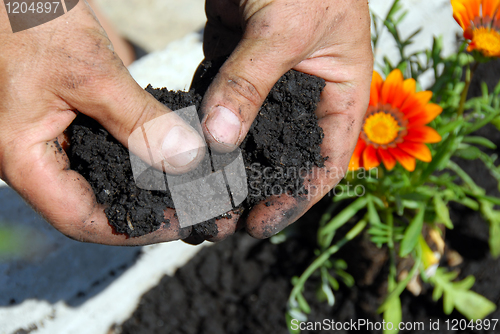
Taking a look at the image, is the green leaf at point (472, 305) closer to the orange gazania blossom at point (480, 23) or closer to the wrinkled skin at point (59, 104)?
the orange gazania blossom at point (480, 23)

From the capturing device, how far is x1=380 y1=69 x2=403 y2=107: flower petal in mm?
1296

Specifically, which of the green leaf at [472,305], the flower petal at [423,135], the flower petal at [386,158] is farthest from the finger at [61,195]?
the green leaf at [472,305]

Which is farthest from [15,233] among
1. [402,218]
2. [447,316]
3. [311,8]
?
[447,316]

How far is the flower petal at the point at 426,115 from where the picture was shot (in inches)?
48.7

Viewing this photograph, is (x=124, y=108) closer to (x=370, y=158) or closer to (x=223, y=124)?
(x=223, y=124)

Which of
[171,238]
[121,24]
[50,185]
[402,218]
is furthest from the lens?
[121,24]

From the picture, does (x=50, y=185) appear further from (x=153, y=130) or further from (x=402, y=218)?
(x=402, y=218)

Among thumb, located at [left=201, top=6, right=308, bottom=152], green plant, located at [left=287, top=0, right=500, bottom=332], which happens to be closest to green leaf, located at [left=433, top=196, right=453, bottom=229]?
green plant, located at [left=287, top=0, right=500, bottom=332]

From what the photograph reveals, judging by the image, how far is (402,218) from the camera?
1.62m

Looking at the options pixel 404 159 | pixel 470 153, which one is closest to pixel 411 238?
pixel 404 159

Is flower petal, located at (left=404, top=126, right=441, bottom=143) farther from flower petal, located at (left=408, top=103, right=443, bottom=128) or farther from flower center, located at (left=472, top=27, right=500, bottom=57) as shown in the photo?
flower center, located at (left=472, top=27, right=500, bottom=57)

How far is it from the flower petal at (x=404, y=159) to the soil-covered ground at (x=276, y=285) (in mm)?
483

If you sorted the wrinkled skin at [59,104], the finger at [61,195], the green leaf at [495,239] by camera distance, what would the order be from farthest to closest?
the green leaf at [495,239], the finger at [61,195], the wrinkled skin at [59,104]

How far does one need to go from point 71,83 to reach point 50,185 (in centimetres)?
29
